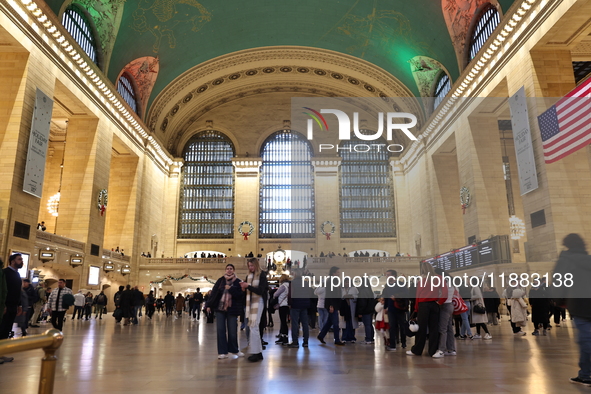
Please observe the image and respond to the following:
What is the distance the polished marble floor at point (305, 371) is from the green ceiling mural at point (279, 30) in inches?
711

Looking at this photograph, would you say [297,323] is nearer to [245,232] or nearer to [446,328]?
[446,328]

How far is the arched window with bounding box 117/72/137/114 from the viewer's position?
24.2 m

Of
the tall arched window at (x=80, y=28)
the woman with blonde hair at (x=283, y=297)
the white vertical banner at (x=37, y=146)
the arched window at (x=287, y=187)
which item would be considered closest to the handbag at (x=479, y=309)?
the woman with blonde hair at (x=283, y=297)

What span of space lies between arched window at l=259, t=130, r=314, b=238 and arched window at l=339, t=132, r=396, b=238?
2667mm

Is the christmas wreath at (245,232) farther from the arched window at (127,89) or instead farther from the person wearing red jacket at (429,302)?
the person wearing red jacket at (429,302)

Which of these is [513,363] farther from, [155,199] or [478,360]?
[155,199]

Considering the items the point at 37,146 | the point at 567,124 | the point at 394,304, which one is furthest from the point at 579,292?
the point at 37,146

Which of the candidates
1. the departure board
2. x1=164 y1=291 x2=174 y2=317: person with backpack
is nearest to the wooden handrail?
the departure board

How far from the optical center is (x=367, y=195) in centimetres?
3406

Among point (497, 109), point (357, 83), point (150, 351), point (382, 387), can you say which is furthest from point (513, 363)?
point (357, 83)

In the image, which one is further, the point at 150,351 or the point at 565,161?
the point at 565,161

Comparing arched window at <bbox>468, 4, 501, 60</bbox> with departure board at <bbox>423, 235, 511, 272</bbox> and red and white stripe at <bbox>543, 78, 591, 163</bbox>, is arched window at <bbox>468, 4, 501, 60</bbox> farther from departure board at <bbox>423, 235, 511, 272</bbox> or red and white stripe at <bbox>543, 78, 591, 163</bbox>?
departure board at <bbox>423, 235, 511, 272</bbox>

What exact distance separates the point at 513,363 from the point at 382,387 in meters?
2.13

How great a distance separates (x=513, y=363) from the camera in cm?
510
